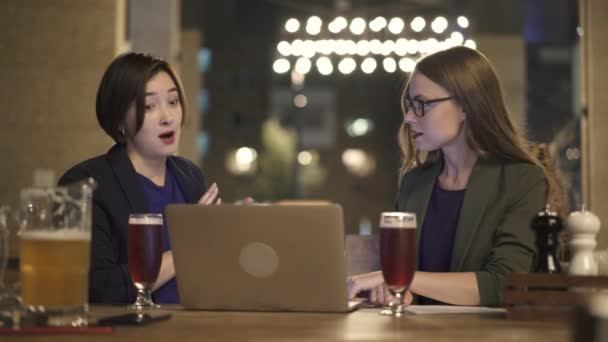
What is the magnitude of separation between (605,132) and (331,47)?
4091 millimetres

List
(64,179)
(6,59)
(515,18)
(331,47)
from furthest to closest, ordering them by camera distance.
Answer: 1. (331,47)
2. (515,18)
3. (6,59)
4. (64,179)

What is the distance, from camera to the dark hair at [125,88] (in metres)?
2.83

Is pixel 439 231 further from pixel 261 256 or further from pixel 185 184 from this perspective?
pixel 261 256

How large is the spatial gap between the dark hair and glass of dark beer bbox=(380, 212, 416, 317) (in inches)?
45.8

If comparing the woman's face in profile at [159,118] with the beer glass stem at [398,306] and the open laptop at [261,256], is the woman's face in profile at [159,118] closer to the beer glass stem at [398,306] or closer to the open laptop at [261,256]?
the open laptop at [261,256]

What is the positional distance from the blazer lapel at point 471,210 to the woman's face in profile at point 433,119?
0.16m

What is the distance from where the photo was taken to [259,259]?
1.92 meters

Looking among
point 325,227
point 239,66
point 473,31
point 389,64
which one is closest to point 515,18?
point 473,31

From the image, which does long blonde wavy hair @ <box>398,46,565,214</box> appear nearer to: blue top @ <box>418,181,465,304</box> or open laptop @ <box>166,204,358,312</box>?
blue top @ <box>418,181,465,304</box>

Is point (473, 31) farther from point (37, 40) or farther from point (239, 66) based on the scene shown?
point (239, 66)

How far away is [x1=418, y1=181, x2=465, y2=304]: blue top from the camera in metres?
2.88

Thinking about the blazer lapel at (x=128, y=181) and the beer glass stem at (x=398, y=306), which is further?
the blazer lapel at (x=128, y=181)

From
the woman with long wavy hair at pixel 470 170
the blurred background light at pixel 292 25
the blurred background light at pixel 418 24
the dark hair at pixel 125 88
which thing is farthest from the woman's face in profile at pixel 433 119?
the blurred background light at pixel 292 25

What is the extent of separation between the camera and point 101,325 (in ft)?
5.39
